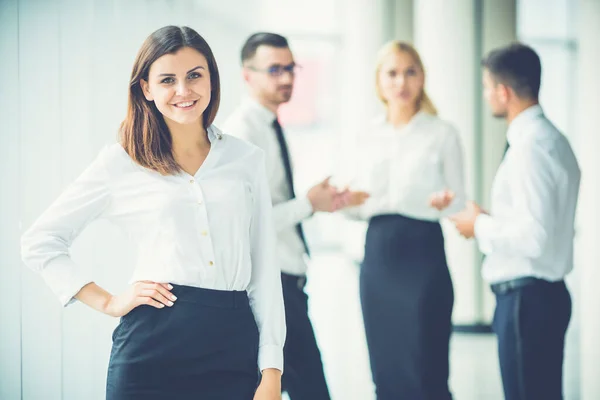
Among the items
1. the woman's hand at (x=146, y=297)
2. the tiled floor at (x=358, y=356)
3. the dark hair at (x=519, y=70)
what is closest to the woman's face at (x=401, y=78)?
the dark hair at (x=519, y=70)

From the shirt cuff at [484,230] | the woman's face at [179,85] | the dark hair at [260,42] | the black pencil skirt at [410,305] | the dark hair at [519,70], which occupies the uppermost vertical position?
the dark hair at [260,42]

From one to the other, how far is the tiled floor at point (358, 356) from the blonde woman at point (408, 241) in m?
1.05

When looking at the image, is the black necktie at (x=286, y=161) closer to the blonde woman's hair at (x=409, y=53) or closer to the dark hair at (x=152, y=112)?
the blonde woman's hair at (x=409, y=53)

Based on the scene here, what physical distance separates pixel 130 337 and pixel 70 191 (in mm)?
414

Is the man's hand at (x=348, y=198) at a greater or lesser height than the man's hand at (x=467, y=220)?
greater

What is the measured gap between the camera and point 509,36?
5.82 metres

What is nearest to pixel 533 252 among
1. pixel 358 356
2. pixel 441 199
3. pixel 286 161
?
pixel 441 199

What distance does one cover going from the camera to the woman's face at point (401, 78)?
137 inches

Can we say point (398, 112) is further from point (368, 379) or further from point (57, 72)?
point (368, 379)

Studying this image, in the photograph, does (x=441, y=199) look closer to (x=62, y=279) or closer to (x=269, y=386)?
(x=269, y=386)

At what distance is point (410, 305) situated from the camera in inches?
133

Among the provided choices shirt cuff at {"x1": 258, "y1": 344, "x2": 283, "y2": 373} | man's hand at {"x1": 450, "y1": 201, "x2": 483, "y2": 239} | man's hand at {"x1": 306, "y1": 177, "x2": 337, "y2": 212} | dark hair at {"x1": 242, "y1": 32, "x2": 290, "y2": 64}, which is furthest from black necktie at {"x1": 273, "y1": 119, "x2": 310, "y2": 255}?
shirt cuff at {"x1": 258, "y1": 344, "x2": 283, "y2": 373}

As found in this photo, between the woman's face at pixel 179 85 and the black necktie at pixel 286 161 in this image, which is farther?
the black necktie at pixel 286 161

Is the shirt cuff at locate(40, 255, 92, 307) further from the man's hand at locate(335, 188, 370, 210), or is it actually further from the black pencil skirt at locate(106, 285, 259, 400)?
the man's hand at locate(335, 188, 370, 210)
